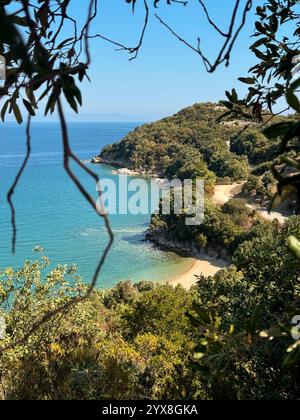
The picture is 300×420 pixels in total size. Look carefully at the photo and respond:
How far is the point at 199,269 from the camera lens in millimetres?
21734

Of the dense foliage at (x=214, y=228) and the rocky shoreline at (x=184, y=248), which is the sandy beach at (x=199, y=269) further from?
the dense foliage at (x=214, y=228)

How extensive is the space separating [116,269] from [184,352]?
16.2 meters

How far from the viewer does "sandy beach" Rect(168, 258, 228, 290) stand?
2014 cm

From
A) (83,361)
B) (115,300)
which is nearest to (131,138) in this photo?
(115,300)

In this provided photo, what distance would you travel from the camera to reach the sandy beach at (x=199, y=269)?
20141 millimetres

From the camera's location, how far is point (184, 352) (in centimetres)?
607

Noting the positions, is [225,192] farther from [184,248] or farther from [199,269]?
[199,269]

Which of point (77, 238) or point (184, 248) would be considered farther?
point (77, 238)

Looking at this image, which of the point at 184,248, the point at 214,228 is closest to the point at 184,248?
the point at 184,248

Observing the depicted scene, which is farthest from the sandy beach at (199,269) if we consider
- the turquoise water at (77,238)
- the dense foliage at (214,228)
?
the dense foliage at (214,228)

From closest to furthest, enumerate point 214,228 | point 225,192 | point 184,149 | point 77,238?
point 214,228, point 77,238, point 225,192, point 184,149

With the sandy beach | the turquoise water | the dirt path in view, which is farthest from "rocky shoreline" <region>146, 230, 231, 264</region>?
the dirt path

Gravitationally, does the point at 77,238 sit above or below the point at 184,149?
below
